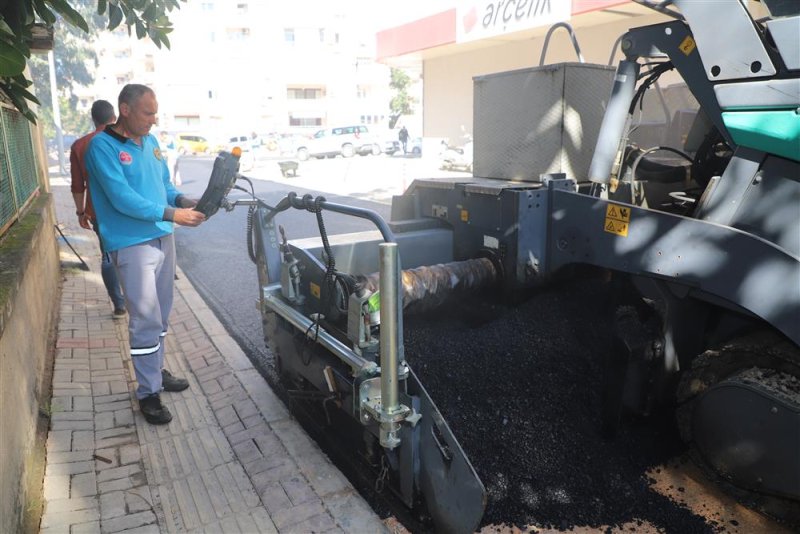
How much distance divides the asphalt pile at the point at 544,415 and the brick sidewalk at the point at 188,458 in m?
0.70

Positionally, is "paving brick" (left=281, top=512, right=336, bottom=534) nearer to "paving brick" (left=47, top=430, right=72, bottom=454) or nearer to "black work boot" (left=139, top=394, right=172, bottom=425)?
"black work boot" (left=139, top=394, right=172, bottom=425)

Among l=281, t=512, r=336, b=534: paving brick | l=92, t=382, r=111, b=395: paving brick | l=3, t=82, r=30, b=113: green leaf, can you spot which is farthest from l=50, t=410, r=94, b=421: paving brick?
l=3, t=82, r=30, b=113: green leaf

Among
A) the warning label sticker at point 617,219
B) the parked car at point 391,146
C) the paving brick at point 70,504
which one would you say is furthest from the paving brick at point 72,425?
the parked car at point 391,146

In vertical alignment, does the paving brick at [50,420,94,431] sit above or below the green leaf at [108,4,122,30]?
below

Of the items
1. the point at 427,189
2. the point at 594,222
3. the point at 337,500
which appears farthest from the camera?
the point at 427,189

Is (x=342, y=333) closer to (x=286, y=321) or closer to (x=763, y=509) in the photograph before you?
(x=286, y=321)

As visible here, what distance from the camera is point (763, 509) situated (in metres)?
2.54

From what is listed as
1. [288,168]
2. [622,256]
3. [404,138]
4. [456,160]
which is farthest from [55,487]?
[404,138]

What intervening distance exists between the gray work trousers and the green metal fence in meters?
1.17

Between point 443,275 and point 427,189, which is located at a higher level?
point 427,189

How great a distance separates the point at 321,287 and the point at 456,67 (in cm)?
2098

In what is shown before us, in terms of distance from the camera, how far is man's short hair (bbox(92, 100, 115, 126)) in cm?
512

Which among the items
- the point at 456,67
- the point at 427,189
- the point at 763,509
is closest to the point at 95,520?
the point at 427,189

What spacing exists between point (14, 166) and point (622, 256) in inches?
192
